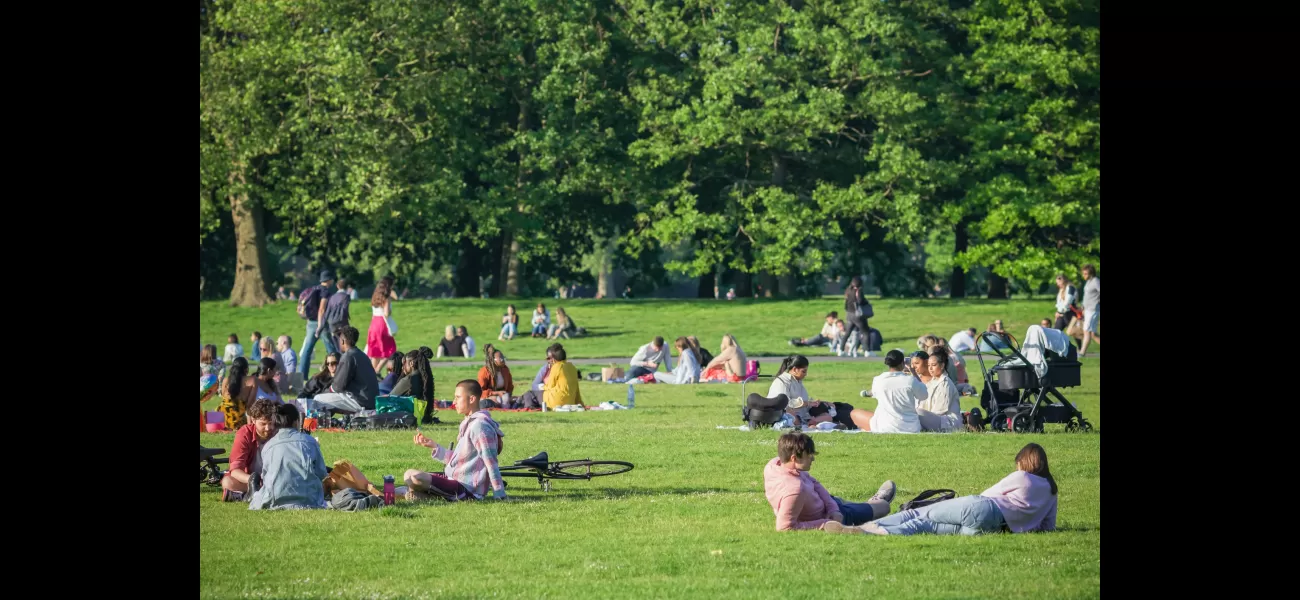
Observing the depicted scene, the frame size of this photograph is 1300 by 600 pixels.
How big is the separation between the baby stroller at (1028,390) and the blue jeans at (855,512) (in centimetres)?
610

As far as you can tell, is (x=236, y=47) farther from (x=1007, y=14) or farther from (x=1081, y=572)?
(x=1081, y=572)

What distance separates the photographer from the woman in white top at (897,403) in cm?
1744

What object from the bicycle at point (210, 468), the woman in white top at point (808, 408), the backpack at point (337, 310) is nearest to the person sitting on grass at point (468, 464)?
the bicycle at point (210, 468)

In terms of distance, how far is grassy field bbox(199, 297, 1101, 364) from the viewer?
127 ft

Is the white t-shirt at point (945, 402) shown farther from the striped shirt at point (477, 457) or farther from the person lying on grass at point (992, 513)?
the person lying on grass at point (992, 513)

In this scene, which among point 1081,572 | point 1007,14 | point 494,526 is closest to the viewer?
point 1081,572

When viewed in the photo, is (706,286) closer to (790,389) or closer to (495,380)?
(495,380)

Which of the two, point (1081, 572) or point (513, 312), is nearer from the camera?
point (1081, 572)

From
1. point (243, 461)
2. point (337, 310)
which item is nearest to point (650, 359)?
point (337, 310)

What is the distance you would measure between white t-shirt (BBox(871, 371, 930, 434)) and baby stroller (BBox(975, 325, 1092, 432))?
2.71 ft
